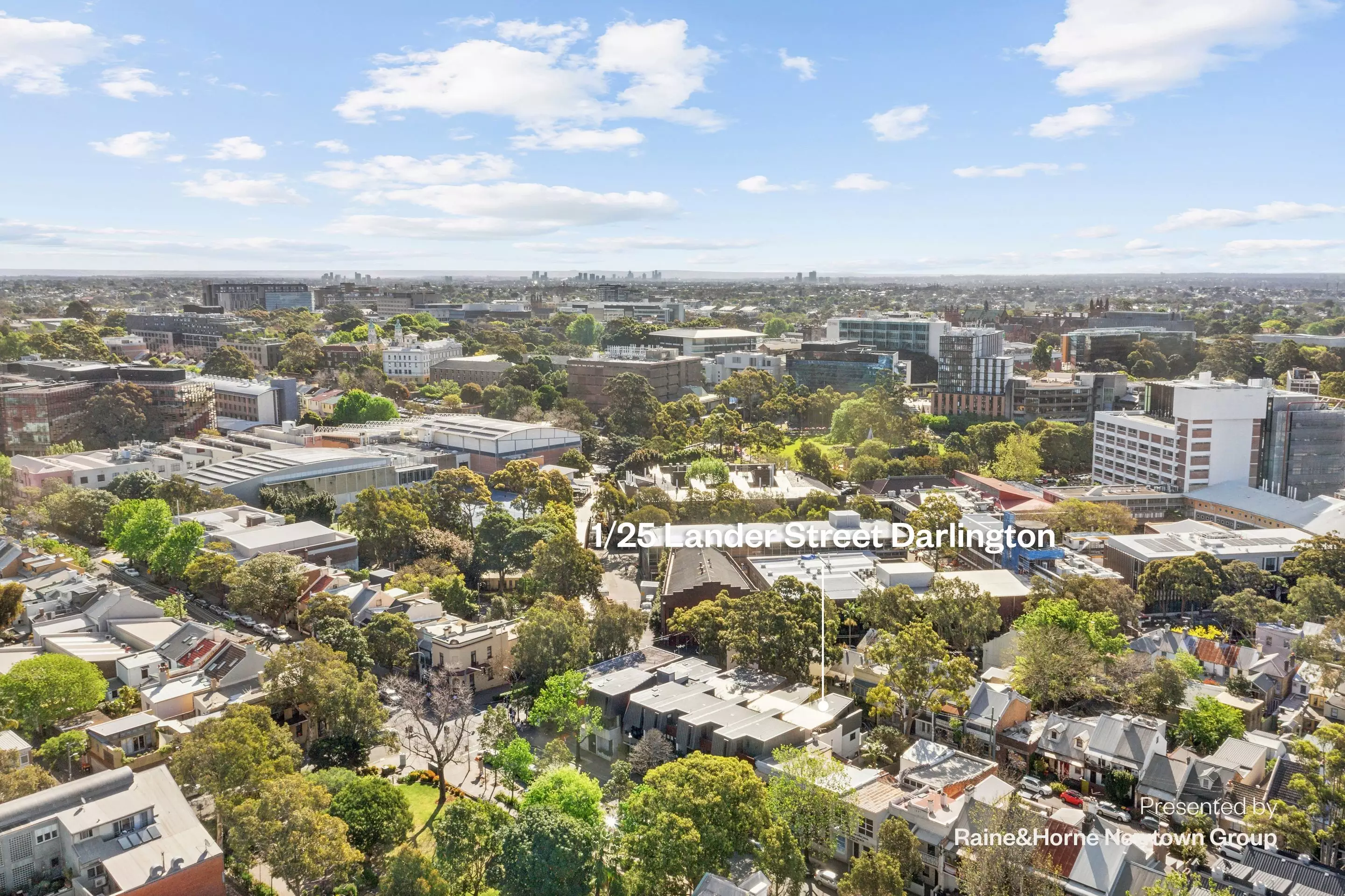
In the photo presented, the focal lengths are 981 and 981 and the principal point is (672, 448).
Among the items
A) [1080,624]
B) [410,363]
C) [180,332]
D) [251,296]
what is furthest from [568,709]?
[251,296]

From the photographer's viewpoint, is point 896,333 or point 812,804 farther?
point 896,333

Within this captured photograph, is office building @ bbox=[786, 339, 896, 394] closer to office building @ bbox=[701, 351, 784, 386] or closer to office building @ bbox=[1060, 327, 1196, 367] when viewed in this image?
office building @ bbox=[701, 351, 784, 386]

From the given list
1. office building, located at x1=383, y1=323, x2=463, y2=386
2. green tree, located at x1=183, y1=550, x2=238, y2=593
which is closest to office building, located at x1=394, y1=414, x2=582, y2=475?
green tree, located at x1=183, y1=550, x2=238, y2=593

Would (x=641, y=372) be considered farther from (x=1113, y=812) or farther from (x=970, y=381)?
(x=1113, y=812)

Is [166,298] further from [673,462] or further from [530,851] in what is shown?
[530,851]

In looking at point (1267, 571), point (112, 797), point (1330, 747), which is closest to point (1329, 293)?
point (1267, 571)

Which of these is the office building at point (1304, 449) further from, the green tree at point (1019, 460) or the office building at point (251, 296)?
the office building at point (251, 296)
